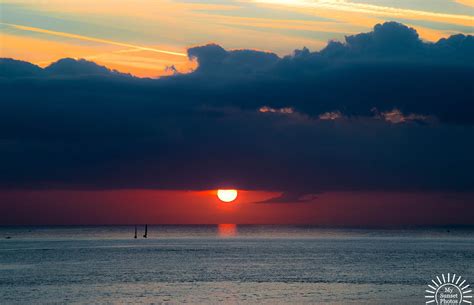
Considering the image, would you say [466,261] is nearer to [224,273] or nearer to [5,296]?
[224,273]

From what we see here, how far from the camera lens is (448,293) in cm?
7869

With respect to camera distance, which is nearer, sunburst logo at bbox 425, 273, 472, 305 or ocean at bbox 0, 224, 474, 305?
sunburst logo at bbox 425, 273, 472, 305

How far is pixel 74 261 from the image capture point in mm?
144500

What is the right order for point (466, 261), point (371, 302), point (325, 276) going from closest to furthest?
point (371, 302)
point (325, 276)
point (466, 261)

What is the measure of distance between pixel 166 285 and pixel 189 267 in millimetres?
31930

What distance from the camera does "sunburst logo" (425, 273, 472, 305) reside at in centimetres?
7144

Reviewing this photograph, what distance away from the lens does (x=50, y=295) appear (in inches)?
3228

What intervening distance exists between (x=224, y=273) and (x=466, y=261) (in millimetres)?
52673

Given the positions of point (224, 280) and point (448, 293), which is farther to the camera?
point (224, 280)

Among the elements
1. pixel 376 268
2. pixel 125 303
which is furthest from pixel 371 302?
pixel 376 268

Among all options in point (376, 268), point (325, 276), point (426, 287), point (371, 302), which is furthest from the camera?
point (376, 268)

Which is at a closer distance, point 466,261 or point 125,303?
point 125,303

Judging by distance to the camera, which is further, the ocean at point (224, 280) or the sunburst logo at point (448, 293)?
the ocean at point (224, 280)

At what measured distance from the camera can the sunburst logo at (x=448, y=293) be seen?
234 ft
